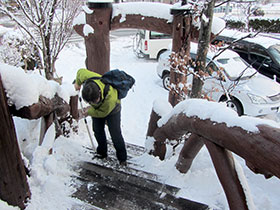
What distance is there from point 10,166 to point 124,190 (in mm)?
1073

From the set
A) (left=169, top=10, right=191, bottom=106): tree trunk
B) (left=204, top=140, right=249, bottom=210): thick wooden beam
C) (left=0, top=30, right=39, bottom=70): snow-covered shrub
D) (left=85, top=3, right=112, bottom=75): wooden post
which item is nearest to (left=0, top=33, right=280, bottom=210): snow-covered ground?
(left=204, top=140, right=249, bottom=210): thick wooden beam

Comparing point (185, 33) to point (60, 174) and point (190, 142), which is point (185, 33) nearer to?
point (190, 142)

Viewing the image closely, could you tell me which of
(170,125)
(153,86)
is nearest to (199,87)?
(170,125)

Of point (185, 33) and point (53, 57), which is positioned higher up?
point (185, 33)

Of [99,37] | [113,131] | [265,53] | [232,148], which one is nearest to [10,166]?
[113,131]

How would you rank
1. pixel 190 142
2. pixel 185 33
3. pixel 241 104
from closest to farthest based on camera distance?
1. pixel 190 142
2. pixel 185 33
3. pixel 241 104

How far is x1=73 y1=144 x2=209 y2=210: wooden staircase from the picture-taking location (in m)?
2.13

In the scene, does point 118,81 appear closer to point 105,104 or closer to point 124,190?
point 105,104

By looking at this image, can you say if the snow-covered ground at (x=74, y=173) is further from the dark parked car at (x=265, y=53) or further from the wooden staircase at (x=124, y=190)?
the dark parked car at (x=265, y=53)

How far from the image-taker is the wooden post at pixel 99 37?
4.52m

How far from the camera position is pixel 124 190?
2.34 m

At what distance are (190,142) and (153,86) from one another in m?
7.16

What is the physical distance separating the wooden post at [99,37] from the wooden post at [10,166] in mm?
3208

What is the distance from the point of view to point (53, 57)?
5070 millimetres
